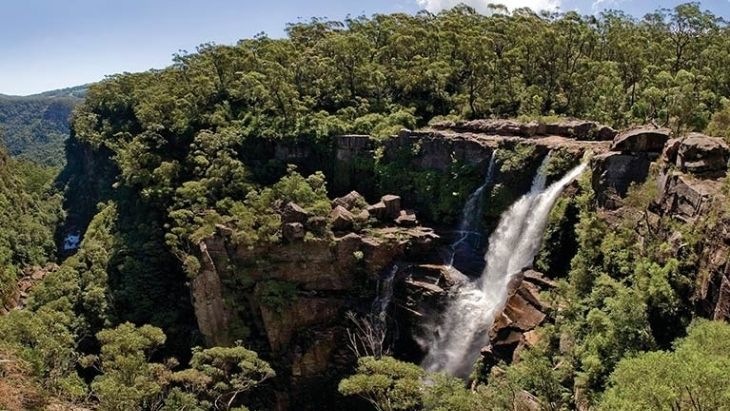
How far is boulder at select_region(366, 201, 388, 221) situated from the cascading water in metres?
7.56

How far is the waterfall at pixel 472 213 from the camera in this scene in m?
36.5

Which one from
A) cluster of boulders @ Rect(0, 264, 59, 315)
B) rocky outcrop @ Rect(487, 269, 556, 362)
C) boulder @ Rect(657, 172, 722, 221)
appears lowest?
cluster of boulders @ Rect(0, 264, 59, 315)

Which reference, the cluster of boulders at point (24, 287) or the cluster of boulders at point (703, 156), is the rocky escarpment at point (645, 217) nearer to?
the cluster of boulders at point (703, 156)

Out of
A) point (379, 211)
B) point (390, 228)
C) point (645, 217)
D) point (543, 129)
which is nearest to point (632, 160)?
point (645, 217)

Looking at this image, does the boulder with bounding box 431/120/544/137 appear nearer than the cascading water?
No

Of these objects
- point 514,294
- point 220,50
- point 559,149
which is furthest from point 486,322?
point 220,50

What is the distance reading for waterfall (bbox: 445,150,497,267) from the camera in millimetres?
36500

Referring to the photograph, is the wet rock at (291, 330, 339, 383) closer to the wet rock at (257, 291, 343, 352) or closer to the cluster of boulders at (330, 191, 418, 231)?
the wet rock at (257, 291, 343, 352)

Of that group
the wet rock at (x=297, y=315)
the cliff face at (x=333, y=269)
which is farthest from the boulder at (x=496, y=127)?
the wet rock at (x=297, y=315)

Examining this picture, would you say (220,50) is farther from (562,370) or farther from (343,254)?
(562,370)

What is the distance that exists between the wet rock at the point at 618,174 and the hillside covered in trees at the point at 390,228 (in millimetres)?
107

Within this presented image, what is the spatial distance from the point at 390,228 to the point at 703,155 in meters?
18.5

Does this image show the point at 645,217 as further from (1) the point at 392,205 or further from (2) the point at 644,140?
(1) the point at 392,205

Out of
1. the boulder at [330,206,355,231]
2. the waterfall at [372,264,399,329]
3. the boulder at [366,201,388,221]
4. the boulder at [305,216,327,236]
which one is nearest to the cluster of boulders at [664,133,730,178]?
the waterfall at [372,264,399,329]
